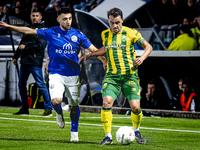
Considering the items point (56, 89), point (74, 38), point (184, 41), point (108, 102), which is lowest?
point (108, 102)

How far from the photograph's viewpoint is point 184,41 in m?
11.5

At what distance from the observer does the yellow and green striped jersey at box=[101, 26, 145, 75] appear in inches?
229

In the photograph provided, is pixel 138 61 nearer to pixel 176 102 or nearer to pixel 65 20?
pixel 65 20

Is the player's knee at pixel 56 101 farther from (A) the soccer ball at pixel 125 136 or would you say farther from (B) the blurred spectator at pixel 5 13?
(B) the blurred spectator at pixel 5 13

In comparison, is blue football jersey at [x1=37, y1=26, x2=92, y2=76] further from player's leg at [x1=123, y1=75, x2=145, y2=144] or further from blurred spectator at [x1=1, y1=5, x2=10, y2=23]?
blurred spectator at [x1=1, y1=5, x2=10, y2=23]

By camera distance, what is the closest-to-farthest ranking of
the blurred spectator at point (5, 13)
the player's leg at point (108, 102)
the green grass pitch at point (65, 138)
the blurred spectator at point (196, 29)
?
the green grass pitch at point (65, 138), the player's leg at point (108, 102), the blurred spectator at point (196, 29), the blurred spectator at point (5, 13)

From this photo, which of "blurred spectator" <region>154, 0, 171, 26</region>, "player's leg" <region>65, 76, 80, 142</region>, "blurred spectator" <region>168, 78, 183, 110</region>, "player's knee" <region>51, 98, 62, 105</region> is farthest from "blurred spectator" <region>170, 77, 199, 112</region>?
"player's knee" <region>51, 98, 62, 105</region>

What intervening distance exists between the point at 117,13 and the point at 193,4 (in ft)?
21.7

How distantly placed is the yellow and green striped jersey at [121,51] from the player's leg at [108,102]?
0.65 ft

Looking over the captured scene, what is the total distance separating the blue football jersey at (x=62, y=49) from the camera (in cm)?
585

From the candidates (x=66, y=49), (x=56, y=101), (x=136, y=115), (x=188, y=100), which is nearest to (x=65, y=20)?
(x=66, y=49)

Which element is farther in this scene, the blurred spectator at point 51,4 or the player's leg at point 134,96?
the blurred spectator at point 51,4

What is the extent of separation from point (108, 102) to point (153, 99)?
680 centimetres

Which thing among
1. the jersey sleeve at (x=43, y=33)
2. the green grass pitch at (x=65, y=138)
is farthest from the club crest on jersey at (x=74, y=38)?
the green grass pitch at (x=65, y=138)
